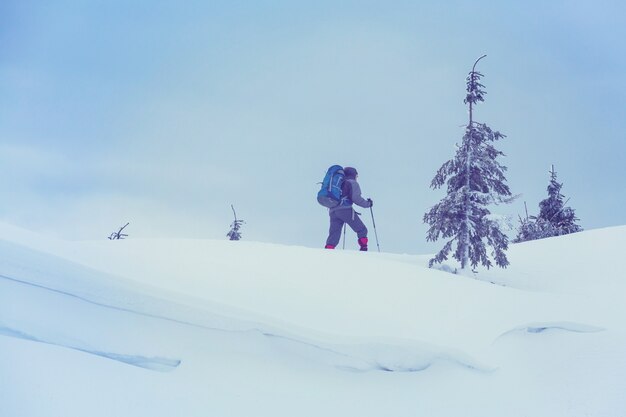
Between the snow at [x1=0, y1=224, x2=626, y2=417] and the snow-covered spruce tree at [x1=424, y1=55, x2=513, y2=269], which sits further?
the snow-covered spruce tree at [x1=424, y1=55, x2=513, y2=269]

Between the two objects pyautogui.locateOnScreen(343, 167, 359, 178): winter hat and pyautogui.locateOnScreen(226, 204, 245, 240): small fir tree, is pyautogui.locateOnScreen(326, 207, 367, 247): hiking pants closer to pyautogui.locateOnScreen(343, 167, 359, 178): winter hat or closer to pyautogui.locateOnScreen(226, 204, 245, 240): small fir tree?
pyautogui.locateOnScreen(343, 167, 359, 178): winter hat

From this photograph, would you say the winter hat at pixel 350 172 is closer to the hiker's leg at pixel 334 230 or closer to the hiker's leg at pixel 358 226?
the hiker's leg at pixel 358 226

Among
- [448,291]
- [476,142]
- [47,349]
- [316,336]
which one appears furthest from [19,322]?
[476,142]

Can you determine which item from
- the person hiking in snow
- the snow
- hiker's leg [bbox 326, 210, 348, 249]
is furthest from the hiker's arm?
the snow

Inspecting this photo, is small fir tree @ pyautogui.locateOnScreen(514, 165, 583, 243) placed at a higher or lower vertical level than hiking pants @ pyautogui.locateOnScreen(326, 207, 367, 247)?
higher

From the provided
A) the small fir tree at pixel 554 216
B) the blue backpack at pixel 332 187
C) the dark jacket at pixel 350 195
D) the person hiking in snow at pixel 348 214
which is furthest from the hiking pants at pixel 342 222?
the small fir tree at pixel 554 216

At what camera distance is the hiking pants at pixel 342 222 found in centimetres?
1193

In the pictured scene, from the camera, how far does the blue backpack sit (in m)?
11.8

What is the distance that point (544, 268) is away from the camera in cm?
1282

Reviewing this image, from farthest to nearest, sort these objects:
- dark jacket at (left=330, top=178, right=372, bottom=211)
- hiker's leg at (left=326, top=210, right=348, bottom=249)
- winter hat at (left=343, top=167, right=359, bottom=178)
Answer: winter hat at (left=343, top=167, right=359, bottom=178) < hiker's leg at (left=326, top=210, right=348, bottom=249) < dark jacket at (left=330, top=178, right=372, bottom=211)

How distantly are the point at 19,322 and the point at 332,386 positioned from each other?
11.5ft

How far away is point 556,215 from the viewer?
95.7 feet

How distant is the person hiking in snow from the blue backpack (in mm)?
186

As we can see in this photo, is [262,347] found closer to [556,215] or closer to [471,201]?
[471,201]
